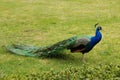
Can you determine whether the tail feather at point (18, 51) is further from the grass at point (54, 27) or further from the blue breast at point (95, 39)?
the blue breast at point (95, 39)

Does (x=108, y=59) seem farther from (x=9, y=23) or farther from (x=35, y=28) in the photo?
(x=9, y=23)

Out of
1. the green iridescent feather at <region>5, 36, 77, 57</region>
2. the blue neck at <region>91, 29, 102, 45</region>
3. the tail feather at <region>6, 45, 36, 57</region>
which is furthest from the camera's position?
the tail feather at <region>6, 45, 36, 57</region>

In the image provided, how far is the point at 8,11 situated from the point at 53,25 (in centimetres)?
296

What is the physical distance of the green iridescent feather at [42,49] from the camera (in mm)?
8617

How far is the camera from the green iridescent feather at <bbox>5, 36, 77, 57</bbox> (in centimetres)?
862

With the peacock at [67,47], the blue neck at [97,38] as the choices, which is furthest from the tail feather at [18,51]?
the blue neck at [97,38]

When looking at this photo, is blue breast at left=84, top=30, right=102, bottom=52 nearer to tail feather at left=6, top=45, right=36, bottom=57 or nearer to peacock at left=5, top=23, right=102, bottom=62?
peacock at left=5, top=23, right=102, bottom=62

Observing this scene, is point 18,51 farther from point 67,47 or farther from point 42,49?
point 67,47

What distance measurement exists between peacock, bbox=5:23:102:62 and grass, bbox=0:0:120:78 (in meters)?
0.17

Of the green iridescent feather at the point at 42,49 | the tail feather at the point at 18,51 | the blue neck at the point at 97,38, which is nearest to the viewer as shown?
the blue neck at the point at 97,38

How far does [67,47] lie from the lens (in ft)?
28.2

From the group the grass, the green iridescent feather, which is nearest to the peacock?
the green iridescent feather

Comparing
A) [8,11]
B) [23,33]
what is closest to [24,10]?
[8,11]

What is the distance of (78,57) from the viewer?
356 inches
